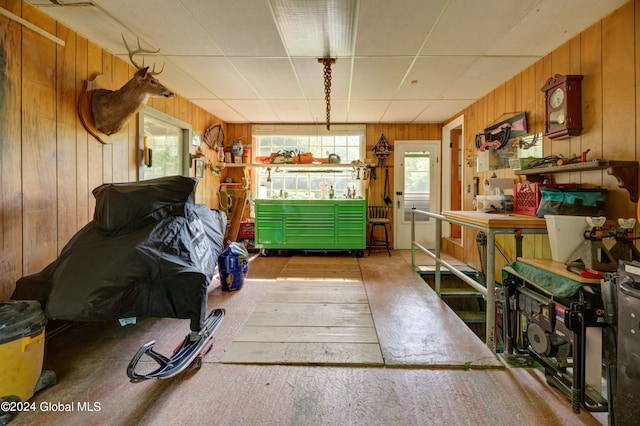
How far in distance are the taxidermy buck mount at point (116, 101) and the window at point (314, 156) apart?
9.77 ft

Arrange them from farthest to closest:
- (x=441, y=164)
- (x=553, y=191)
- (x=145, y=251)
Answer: (x=441, y=164), (x=553, y=191), (x=145, y=251)

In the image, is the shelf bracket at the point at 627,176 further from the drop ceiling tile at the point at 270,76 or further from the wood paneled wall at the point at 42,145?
the wood paneled wall at the point at 42,145

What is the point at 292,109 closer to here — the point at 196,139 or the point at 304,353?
the point at 196,139

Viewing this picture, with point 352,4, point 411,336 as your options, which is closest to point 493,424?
point 411,336

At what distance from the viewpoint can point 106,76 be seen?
8.73 ft

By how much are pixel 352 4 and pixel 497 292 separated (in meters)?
2.30

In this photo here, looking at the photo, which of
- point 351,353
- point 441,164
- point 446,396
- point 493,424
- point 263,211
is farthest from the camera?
point 441,164

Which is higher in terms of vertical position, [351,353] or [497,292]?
[497,292]

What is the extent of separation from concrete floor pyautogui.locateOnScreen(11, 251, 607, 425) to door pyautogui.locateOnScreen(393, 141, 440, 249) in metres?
3.32

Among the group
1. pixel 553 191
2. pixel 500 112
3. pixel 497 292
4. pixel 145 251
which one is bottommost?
pixel 497 292

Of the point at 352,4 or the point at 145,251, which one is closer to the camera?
the point at 145,251

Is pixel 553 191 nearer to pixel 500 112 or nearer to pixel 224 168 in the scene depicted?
pixel 500 112

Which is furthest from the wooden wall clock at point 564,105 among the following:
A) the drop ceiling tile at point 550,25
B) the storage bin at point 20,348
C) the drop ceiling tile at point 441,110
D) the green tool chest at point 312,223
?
the storage bin at point 20,348

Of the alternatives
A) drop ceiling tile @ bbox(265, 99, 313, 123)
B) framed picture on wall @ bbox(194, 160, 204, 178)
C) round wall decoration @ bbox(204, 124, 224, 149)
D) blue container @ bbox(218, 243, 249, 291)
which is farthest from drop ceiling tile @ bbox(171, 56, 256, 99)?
blue container @ bbox(218, 243, 249, 291)
